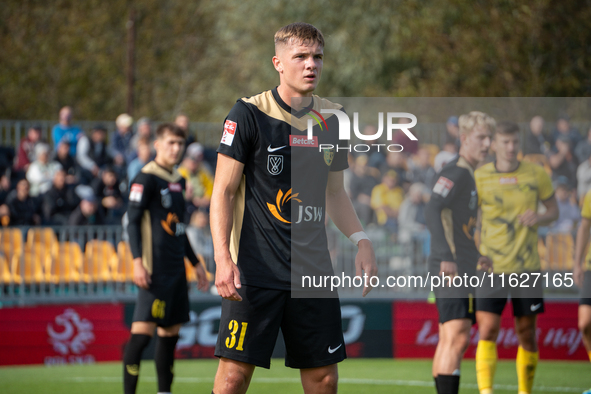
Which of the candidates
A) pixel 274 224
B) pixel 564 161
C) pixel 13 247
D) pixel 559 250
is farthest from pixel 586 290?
pixel 13 247

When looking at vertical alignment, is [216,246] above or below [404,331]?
above

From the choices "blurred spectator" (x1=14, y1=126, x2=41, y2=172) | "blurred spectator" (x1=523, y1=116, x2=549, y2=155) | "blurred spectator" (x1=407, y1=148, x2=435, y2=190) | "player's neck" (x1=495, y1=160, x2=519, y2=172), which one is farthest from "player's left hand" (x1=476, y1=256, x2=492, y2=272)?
"blurred spectator" (x1=14, y1=126, x2=41, y2=172)

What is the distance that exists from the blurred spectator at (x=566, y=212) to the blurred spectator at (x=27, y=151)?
8825 mm

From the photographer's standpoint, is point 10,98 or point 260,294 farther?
point 10,98

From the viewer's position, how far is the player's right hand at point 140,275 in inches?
252

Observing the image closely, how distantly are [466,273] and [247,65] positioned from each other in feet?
93.5

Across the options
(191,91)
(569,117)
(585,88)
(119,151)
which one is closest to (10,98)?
(191,91)

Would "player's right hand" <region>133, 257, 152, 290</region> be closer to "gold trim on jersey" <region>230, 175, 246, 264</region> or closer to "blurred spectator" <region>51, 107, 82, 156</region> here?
"gold trim on jersey" <region>230, 175, 246, 264</region>

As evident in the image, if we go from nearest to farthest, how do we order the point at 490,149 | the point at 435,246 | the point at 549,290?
the point at 435,246 → the point at 490,149 → the point at 549,290

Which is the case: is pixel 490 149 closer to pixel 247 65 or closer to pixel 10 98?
pixel 10 98

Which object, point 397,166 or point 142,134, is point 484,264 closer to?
point 397,166

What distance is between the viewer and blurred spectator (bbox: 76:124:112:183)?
12882 millimetres

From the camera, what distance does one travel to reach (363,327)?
10922 mm

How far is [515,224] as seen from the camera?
6598 mm
